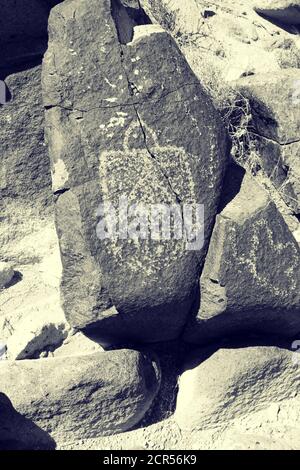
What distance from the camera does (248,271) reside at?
3.86m

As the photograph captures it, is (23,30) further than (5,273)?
No

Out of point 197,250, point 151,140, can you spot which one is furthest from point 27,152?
point 197,250

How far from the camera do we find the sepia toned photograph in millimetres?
3732

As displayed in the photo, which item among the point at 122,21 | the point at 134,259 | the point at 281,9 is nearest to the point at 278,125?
the point at 281,9

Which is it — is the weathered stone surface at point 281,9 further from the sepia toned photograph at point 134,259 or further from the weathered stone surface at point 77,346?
the weathered stone surface at point 77,346

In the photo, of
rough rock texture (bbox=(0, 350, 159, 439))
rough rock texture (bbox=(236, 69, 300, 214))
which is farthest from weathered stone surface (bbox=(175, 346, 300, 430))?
rough rock texture (bbox=(236, 69, 300, 214))

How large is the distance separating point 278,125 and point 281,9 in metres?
0.91

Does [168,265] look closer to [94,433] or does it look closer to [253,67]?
[94,433]

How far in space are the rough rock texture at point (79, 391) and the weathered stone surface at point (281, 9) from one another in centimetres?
228

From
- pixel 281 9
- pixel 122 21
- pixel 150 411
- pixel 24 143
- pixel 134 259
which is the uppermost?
pixel 122 21

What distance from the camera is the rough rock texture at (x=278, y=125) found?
431 centimetres

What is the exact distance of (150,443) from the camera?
393cm

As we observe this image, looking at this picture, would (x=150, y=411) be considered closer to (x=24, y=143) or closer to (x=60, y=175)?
(x=60, y=175)

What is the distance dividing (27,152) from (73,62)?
28.1 inches
